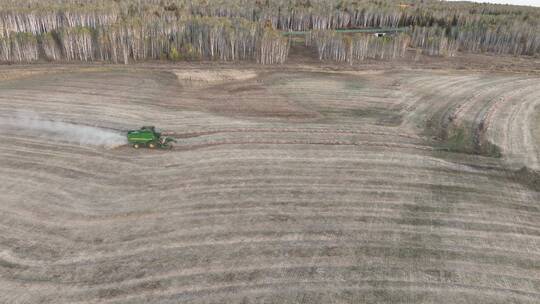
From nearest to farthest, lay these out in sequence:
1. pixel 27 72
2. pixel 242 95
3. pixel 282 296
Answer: pixel 282 296, pixel 242 95, pixel 27 72

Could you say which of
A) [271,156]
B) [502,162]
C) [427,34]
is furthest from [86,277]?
[427,34]

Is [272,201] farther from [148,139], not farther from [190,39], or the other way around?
[190,39]

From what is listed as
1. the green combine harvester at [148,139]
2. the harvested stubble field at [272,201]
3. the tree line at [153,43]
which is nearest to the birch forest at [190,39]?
the tree line at [153,43]

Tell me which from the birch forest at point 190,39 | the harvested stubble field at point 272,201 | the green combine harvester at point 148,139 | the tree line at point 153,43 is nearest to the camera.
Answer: the harvested stubble field at point 272,201

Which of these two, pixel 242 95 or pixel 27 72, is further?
pixel 27 72

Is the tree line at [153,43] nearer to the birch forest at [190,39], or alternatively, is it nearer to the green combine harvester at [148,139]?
the birch forest at [190,39]

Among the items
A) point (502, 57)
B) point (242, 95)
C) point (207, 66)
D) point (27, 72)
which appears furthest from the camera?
point (502, 57)

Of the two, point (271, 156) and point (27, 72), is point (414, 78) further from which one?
point (27, 72)
